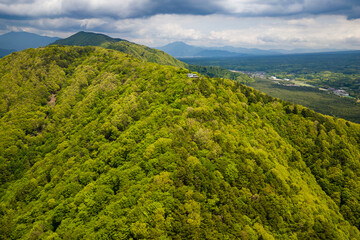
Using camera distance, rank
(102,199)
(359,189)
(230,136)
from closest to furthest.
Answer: (102,199)
(230,136)
(359,189)

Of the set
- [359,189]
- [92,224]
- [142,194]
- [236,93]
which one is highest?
[236,93]

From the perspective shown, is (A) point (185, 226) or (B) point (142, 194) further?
(B) point (142, 194)

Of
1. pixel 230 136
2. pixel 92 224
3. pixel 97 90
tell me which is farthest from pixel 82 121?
pixel 230 136

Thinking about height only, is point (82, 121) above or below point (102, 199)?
above

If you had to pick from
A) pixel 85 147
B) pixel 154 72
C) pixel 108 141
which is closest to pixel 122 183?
pixel 108 141

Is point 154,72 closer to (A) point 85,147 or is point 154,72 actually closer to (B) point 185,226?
(A) point 85,147

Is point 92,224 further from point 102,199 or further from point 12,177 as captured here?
point 12,177

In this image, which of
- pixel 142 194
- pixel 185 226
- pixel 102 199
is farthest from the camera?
pixel 102 199
